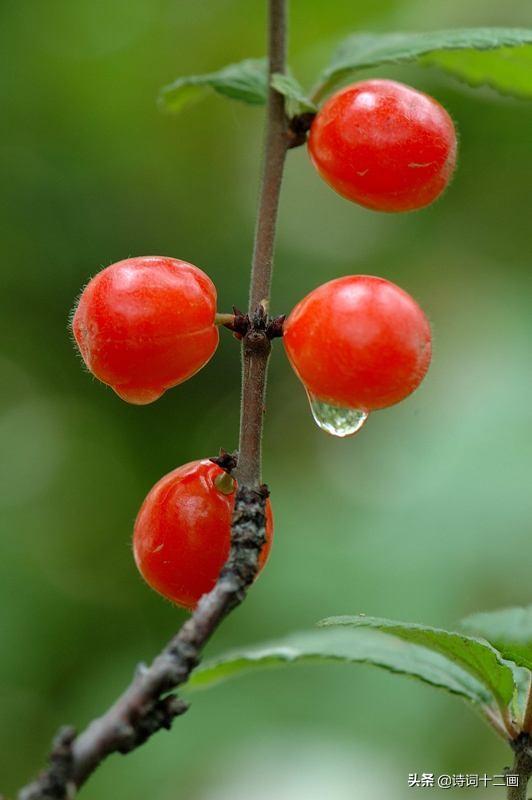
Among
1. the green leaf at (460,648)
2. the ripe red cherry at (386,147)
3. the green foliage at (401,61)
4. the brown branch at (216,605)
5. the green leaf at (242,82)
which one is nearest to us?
the brown branch at (216,605)

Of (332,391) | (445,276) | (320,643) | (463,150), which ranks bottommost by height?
(320,643)

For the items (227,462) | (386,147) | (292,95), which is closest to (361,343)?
(227,462)

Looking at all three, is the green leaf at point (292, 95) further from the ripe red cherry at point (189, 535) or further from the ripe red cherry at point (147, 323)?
the ripe red cherry at point (189, 535)

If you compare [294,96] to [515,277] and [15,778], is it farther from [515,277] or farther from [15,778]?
[515,277]

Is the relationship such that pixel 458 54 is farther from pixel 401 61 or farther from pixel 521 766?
pixel 521 766

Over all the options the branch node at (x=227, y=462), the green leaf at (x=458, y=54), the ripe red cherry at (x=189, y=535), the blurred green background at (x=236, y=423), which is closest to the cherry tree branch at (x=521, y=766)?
the ripe red cherry at (x=189, y=535)


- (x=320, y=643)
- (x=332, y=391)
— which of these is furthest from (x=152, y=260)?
(x=320, y=643)

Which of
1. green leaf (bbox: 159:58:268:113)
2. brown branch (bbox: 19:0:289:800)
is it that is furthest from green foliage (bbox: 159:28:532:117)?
brown branch (bbox: 19:0:289:800)
